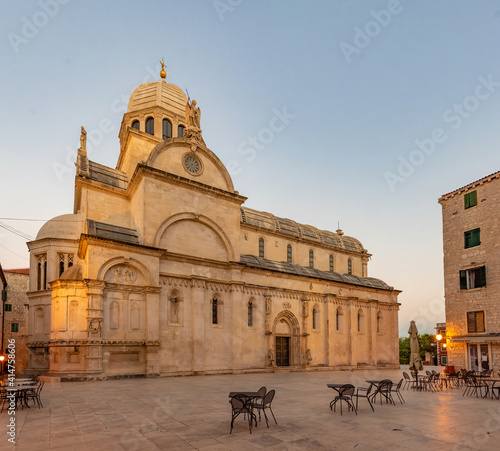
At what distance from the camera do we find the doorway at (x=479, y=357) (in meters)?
26.5

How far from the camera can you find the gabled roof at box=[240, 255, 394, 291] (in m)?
33.9

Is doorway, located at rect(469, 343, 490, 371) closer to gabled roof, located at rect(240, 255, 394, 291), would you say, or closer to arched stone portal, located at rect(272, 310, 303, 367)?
arched stone portal, located at rect(272, 310, 303, 367)

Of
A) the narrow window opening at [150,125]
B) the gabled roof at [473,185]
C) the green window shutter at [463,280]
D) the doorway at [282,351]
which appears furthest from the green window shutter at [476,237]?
the narrow window opening at [150,125]

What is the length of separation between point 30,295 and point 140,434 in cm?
2514

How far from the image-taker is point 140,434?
9.72 meters

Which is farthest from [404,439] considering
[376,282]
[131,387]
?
[376,282]

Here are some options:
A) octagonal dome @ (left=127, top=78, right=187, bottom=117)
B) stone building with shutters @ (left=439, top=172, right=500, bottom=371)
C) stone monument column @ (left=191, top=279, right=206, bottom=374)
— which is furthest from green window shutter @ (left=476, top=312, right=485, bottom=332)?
octagonal dome @ (left=127, top=78, right=187, bottom=117)

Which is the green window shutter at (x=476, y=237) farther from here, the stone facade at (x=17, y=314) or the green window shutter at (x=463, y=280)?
the stone facade at (x=17, y=314)

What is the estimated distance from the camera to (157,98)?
123 ft

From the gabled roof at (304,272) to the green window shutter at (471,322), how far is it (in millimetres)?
12883

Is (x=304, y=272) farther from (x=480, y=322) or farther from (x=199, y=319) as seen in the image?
(x=480, y=322)

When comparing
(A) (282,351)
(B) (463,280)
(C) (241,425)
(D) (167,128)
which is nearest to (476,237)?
(B) (463,280)

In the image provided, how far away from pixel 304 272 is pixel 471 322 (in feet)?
46.7

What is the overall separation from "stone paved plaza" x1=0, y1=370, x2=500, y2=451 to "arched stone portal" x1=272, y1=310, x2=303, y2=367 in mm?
17343
